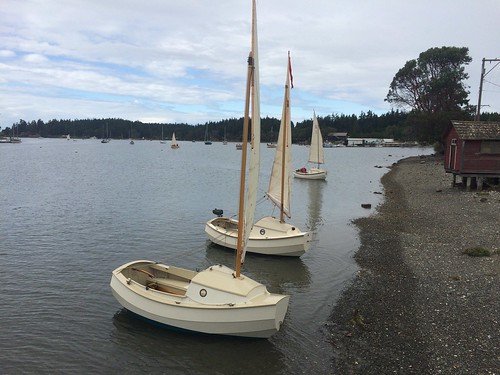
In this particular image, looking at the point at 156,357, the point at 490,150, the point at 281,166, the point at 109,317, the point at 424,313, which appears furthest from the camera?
the point at 490,150

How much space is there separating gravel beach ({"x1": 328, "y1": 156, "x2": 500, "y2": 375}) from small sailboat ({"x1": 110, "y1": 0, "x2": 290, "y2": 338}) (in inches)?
94.9

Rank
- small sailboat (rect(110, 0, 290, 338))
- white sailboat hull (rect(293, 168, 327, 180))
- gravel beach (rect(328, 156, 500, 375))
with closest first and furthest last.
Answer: gravel beach (rect(328, 156, 500, 375)), small sailboat (rect(110, 0, 290, 338)), white sailboat hull (rect(293, 168, 327, 180))

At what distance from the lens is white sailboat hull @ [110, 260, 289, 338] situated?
12297mm

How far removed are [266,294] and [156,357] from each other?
12.1ft

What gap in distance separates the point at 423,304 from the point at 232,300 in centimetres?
685

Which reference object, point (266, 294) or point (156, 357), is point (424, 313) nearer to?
point (266, 294)

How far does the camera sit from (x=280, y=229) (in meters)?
22.5

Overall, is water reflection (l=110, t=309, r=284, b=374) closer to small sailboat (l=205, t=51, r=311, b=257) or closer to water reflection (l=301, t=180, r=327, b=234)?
small sailboat (l=205, t=51, r=311, b=257)

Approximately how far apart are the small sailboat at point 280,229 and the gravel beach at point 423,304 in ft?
11.3

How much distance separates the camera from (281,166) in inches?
916

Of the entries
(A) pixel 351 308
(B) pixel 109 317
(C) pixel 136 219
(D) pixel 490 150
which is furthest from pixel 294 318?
(D) pixel 490 150

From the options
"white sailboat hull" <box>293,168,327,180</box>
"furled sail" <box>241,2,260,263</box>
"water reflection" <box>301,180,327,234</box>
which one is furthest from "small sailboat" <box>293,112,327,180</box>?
Result: "furled sail" <box>241,2,260,263</box>

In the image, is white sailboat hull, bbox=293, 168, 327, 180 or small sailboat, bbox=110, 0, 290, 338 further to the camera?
white sailboat hull, bbox=293, 168, 327, 180

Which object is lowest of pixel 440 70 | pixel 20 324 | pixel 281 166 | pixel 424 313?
pixel 20 324
